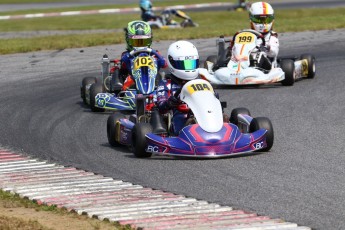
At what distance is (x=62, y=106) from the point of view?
15180 mm

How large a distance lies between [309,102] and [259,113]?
1096 millimetres

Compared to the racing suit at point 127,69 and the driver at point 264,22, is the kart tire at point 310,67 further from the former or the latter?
the racing suit at point 127,69

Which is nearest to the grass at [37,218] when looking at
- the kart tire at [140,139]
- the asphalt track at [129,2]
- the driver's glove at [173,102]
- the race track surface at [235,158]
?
the race track surface at [235,158]

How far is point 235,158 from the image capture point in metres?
10.4

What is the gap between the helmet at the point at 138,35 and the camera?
1480cm

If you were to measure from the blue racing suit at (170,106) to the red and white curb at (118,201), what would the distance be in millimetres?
1476

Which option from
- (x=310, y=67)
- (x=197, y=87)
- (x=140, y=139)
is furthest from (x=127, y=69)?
(x=140, y=139)

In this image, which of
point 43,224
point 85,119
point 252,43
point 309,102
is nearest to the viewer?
point 43,224

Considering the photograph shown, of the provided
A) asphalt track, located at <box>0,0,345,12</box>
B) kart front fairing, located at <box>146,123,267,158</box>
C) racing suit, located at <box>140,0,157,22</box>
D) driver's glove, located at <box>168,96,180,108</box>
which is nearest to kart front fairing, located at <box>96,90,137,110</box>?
driver's glove, located at <box>168,96,180,108</box>

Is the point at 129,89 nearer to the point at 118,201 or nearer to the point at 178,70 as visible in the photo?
the point at 178,70

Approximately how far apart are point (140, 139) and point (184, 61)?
3.84 feet

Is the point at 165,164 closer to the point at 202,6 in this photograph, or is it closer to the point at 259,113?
the point at 259,113

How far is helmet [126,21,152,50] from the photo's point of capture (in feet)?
48.6

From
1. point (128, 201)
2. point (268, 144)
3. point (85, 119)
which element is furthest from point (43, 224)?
point (85, 119)
